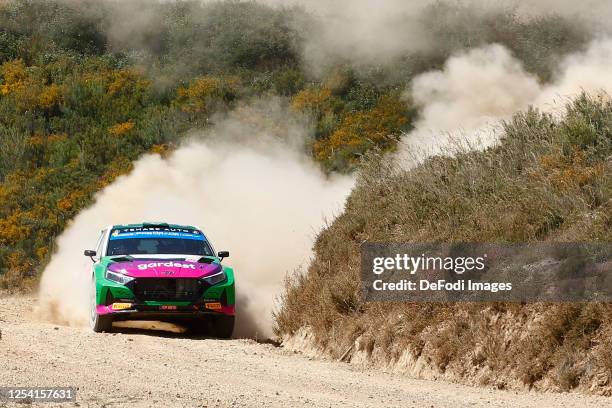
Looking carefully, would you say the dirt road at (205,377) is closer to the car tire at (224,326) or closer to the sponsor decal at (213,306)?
the sponsor decal at (213,306)

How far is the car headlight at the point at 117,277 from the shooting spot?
16781 mm

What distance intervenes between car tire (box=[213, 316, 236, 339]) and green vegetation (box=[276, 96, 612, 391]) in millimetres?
745

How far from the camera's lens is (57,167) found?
37.2 m

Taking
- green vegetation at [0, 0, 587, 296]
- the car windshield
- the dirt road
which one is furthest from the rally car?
green vegetation at [0, 0, 587, 296]

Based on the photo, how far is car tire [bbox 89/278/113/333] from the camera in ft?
55.5

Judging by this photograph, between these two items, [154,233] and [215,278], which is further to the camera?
[154,233]

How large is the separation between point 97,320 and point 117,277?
0.72 m

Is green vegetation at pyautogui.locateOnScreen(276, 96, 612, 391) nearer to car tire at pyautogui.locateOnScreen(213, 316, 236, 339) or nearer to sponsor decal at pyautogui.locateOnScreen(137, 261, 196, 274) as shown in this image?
car tire at pyautogui.locateOnScreen(213, 316, 236, 339)

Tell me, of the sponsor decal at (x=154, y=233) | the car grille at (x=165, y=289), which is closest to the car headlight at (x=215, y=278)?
the car grille at (x=165, y=289)

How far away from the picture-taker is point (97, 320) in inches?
668

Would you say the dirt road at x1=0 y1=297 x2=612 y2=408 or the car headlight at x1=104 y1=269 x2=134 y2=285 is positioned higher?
the car headlight at x1=104 y1=269 x2=134 y2=285

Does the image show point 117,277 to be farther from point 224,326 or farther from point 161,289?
point 224,326

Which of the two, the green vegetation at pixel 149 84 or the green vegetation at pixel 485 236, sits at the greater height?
the green vegetation at pixel 149 84

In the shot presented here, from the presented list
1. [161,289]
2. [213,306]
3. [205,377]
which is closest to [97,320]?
[161,289]
